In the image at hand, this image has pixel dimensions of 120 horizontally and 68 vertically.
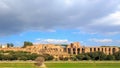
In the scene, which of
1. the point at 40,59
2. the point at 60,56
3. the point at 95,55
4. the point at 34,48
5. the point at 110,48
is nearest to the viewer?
the point at 40,59

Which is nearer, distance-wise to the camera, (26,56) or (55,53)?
(26,56)

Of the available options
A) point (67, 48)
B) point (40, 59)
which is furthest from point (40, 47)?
point (40, 59)

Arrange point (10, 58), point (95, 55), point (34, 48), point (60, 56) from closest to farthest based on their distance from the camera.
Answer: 1. point (10, 58)
2. point (95, 55)
3. point (60, 56)
4. point (34, 48)

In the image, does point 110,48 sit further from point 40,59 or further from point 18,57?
point 40,59

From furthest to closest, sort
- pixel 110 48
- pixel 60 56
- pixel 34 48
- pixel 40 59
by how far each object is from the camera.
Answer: pixel 110 48, pixel 34 48, pixel 60 56, pixel 40 59

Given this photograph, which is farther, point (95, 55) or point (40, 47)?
point (40, 47)

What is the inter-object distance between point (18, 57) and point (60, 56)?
29180 millimetres

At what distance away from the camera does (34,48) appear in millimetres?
162375

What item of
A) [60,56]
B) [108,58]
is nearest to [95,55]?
[108,58]

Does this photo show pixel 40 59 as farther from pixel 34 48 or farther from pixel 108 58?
pixel 34 48

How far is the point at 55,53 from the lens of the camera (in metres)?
148

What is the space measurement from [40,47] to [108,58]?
50.1 metres

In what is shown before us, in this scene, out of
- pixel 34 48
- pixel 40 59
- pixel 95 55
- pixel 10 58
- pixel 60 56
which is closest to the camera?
pixel 40 59

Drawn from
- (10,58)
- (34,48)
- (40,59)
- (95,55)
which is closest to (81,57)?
(95,55)
